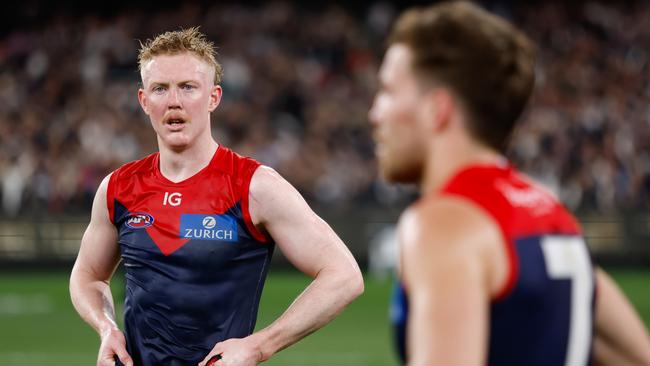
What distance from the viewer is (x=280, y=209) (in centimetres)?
474

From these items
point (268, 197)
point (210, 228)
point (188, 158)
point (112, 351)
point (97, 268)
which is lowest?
point (112, 351)

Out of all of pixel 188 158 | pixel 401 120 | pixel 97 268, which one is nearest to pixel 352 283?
pixel 188 158

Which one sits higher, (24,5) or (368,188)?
(24,5)

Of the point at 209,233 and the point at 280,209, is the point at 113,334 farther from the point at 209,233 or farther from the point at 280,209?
the point at 280,209

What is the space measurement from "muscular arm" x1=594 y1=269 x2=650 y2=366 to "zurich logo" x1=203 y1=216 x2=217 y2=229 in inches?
86.8

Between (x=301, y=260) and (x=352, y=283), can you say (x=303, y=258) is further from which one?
(x=352, y=283)

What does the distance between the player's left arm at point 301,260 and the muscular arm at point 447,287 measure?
2268 mm

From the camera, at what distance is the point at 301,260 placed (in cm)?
477

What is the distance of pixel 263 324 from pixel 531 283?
12162 millimetres

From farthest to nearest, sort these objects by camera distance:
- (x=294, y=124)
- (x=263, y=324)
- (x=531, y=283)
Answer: (x=294, y=124)
(x=263, y=324)
(x=531, y=283)

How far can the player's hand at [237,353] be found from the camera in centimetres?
448

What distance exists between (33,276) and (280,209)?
50.8 feet

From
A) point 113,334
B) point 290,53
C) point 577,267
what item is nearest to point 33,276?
point 290,53

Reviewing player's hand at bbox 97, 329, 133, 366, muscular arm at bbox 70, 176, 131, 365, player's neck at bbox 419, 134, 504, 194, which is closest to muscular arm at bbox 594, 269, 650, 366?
player's neck at bbox 419, 134, 504, 194
